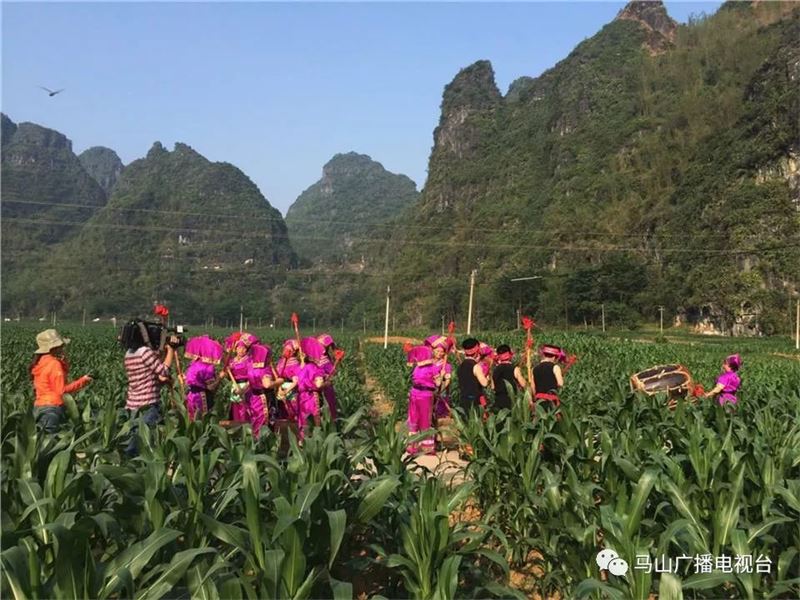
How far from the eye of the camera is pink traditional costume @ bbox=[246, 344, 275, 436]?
710 centimetres

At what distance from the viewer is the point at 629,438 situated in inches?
196

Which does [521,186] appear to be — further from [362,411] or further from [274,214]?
[362,411]

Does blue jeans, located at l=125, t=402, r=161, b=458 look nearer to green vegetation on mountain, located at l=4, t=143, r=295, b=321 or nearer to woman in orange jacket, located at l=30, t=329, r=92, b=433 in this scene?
woman in orange jacket, located at l=30, t=329, r=92, b=433

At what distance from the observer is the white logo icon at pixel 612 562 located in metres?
3.12

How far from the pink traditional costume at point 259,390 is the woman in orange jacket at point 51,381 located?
1817mm

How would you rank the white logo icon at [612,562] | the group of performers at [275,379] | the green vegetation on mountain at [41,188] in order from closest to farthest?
the white logo icon at [612,562] < the group of performers at [275,379] < the green vegetation on mountain at [41,188]

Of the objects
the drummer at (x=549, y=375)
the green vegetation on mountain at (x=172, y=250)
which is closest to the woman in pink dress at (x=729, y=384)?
the drummer at (x=549, y=375)

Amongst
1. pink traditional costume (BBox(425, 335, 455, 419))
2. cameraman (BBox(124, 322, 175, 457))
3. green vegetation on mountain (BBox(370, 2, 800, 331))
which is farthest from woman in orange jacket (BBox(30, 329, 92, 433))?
green vegetation on mountain (BBox(370, 2, 800, 331))

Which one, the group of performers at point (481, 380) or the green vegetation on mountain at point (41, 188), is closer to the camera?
the group of performers at point (481, 380)

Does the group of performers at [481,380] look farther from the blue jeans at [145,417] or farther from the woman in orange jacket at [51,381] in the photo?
the woman in orange jacket at [51,381]

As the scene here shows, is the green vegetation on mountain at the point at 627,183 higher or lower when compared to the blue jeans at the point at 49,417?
higher

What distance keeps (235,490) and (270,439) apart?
138 cm

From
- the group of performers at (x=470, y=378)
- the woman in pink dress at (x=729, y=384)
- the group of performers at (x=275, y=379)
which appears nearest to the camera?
the group of performers at (x=275, y=379)

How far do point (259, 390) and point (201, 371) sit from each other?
68 centimetres
